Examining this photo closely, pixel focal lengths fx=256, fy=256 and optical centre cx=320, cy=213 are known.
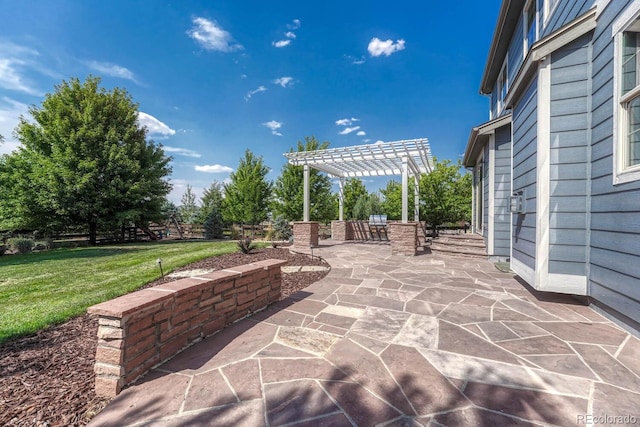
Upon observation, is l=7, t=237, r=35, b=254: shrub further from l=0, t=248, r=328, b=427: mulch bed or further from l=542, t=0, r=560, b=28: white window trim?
l=542, t=0, r=560, b=28: white window trim

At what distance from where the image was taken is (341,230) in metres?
11.9

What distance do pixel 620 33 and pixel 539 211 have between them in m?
2.08

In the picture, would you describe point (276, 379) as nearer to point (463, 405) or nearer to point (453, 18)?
point (463, 405)

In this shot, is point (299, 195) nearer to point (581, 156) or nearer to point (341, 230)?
point (341, 230)

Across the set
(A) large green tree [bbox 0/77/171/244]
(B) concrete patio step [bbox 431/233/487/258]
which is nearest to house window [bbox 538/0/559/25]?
(B) concrete patio step [bbox 431/233/487/258]

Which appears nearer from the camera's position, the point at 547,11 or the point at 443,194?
the point at 547,11

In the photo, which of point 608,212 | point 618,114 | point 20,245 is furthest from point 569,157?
point 20,245

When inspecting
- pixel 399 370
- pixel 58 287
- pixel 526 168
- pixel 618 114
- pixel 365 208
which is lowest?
pixel 58 287

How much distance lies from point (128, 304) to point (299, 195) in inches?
550

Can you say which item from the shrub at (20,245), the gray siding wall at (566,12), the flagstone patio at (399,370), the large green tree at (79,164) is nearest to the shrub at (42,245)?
the shrub at (20,245)

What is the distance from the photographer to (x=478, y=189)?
29.4 feet

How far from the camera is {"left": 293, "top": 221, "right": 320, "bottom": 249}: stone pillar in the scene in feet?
30.0

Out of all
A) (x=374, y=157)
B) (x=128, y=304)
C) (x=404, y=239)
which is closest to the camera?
(x=128, y=304)

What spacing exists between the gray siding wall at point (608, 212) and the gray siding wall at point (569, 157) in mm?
108
